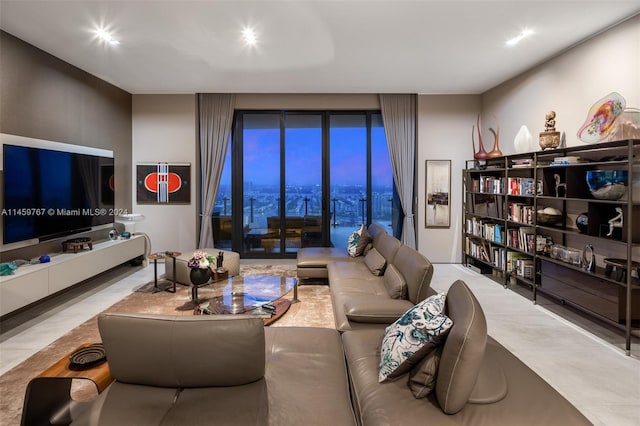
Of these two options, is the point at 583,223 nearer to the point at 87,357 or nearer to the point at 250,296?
the point at 250,296

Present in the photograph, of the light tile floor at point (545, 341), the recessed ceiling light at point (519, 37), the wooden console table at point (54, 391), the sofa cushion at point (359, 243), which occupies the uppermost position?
the recessed ceiling light at point (519, 37)

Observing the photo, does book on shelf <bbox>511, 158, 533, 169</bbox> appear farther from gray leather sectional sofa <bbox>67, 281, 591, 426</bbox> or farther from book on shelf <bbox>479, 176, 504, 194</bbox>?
gray leather sectional sofa <bbox>67, 281, 591, 426</bbox>

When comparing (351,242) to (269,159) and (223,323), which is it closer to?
(269,159)

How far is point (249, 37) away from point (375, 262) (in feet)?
9.14

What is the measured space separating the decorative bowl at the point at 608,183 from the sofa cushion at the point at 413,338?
7.97 ft

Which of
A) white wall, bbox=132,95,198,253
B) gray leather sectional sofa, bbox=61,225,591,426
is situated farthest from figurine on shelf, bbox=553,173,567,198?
white wall, bbox=132,95,198,253

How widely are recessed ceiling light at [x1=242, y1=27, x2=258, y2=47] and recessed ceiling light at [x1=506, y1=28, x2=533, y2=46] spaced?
276 cm

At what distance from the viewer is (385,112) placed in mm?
6215

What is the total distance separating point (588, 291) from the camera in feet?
11.1

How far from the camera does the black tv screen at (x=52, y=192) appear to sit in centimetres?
359

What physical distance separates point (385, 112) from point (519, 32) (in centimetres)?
270

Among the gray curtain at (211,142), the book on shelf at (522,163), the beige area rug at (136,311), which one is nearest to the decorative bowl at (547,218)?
the book on shelf at (522,163)

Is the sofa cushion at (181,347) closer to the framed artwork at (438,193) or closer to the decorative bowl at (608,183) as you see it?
the decorative bowl at (608,183)

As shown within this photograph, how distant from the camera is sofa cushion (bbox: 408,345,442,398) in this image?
1538 mm
